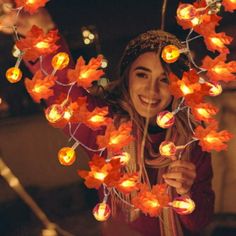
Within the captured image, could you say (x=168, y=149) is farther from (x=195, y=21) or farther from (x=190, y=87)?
(x=195, y=21)

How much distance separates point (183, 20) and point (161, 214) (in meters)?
0.97

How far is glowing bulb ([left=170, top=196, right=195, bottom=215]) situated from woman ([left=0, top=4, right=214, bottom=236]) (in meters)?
0.13

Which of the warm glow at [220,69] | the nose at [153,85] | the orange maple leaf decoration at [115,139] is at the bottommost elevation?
the orange maple leaf decoration at [115,139]

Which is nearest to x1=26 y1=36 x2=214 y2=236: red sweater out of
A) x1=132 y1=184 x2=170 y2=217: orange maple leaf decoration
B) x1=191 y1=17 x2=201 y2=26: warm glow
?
x1=132 y1=184 x2=170 y2=217: orange maple leaf decoration

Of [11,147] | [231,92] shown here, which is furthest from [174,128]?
[11,147]

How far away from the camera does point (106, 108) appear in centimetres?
191

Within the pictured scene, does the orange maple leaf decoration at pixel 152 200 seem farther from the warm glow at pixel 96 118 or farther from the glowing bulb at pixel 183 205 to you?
the warm glow at pixel 96 118

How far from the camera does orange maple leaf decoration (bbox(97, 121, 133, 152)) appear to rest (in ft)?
6.17

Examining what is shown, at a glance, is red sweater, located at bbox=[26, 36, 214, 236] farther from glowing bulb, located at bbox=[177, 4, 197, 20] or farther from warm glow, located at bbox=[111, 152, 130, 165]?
glowing bulb, located at bbox=[177, 4, 197, 20]

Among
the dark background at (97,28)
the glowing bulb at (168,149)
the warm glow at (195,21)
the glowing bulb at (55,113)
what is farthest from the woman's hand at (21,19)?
the glowing bulb at (168,149)

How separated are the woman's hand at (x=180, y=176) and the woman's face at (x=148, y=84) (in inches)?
11.7

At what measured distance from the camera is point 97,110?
6.19 feet

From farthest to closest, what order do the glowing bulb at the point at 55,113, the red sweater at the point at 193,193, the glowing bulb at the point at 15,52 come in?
the red sweater at the point at 193,193, the glowing bulb at the point at 15,52, the glowing bulb at the point at 55,113

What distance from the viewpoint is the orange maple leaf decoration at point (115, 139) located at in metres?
1.88
